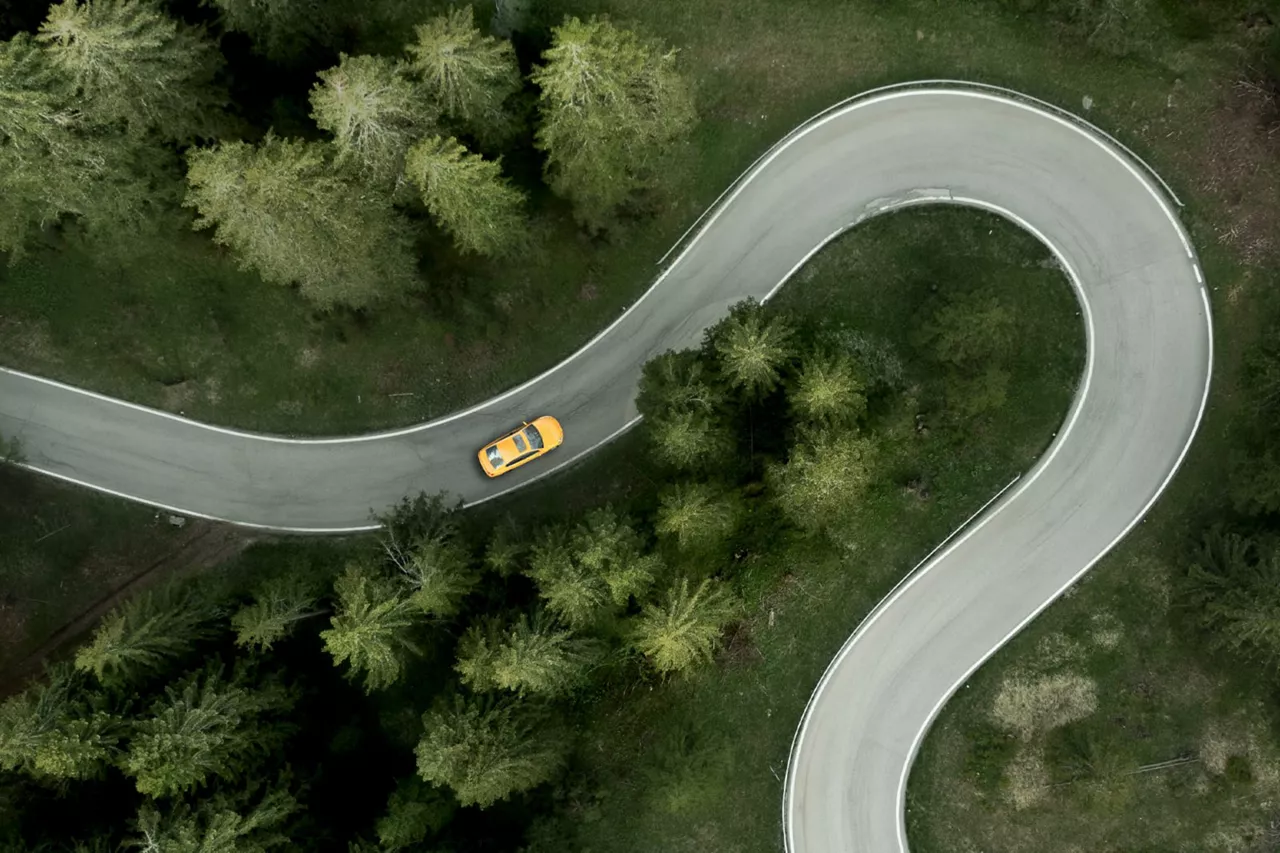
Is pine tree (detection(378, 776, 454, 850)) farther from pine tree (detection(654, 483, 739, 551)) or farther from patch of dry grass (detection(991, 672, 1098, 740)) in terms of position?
patch of dry grass (detection(991, 672, 1098, 740))

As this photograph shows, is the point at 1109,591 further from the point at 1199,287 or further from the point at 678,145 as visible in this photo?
the point at 678,145

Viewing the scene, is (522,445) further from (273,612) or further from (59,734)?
(59,734)

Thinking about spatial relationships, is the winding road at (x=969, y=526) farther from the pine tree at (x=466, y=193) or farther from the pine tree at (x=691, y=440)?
the pine tree at (x=466, y=193)

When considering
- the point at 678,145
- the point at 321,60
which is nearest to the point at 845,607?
the point at 678,145

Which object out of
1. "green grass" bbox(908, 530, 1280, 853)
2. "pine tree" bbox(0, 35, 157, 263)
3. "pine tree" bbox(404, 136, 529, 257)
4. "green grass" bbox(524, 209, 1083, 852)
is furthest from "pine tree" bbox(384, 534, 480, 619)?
"green grass" bbox(908, 530, 1280, 853)

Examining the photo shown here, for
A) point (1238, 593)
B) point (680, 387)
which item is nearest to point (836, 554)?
point (680, 387)

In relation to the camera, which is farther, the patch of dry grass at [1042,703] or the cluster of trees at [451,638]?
the patch of dry grass at [1042,703]

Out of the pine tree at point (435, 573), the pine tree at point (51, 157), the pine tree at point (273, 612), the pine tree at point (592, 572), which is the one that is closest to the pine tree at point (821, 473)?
the pine tree at point (592, 572)
